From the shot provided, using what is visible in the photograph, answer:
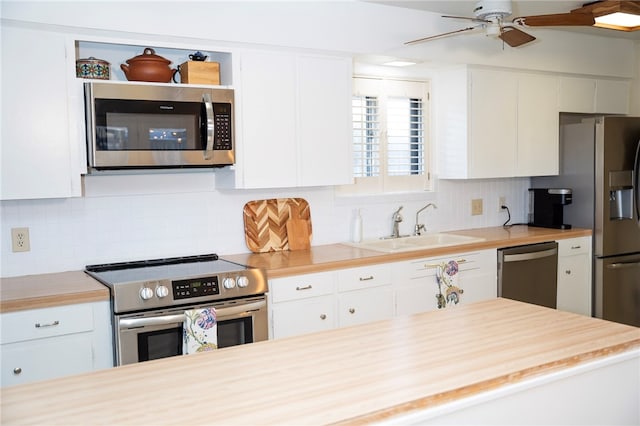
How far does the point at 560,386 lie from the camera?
5.84 ft

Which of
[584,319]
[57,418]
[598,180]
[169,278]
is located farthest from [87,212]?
[598,180]

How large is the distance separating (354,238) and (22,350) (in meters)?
2.28

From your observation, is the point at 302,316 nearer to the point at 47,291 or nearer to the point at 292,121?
the point at 292,121

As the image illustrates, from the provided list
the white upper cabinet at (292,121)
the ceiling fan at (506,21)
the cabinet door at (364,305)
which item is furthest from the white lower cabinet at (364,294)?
the ceiling fan at (506,21)

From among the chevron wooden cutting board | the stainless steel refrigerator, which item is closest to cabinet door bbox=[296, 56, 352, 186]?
the chevron wooden cutting board

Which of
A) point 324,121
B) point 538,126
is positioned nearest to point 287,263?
point 324,121

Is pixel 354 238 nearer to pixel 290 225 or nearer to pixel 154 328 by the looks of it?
pixel 290 225

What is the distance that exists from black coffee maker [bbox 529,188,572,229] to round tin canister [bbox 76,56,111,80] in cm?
350

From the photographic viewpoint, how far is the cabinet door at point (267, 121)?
3535 mm

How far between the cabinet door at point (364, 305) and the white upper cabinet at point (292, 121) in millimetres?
744

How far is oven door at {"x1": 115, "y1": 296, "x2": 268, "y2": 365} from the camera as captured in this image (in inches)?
112

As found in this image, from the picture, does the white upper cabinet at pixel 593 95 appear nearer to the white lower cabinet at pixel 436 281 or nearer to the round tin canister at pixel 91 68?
the white lower cabinet at pixel 436 281

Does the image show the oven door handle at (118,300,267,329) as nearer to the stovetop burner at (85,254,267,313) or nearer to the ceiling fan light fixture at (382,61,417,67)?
the stovetop burner at (85,254,267,313)

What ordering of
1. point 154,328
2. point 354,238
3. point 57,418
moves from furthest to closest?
point 354,238 < point 154,328 < point 57,418
